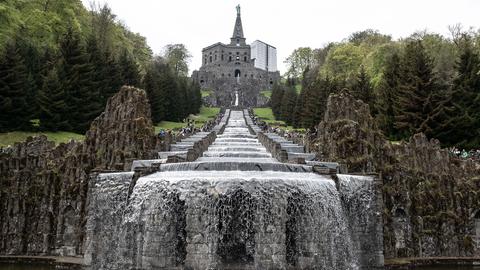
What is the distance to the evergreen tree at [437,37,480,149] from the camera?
44375 mm

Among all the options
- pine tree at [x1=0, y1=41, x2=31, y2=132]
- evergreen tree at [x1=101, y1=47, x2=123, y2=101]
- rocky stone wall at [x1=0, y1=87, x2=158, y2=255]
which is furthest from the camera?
evergreen tree at [x1=101, y1=47, x2=123, y2=101]

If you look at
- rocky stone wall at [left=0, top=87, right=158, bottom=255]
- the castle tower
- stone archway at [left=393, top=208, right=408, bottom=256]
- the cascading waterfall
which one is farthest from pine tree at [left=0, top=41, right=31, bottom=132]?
the castle tower

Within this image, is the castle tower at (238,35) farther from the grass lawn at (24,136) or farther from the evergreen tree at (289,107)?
the grass lawn at (24,136)

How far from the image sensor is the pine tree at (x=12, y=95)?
42.9 m

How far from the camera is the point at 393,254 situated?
2823 centimetres

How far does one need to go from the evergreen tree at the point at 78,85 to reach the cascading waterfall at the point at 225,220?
26536mm

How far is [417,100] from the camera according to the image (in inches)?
1843

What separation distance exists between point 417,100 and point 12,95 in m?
34.8

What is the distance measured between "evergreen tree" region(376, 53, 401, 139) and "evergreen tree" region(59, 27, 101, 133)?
91.0 feet

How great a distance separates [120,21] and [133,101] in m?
71.3

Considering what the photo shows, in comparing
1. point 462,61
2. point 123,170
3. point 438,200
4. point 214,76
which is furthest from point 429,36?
point 214,76

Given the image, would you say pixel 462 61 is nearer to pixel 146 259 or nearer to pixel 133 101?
pixel 133 101

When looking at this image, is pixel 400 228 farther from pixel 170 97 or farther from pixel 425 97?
pixel 170 97

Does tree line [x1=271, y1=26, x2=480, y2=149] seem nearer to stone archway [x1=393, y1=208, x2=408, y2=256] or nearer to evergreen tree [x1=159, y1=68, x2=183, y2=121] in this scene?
stone archway [x1=393, y1=208, x2=408, y2=256]
